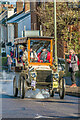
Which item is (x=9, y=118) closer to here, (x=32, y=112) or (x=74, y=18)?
(x=32, y=112)

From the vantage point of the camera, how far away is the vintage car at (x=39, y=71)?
42.1 feet

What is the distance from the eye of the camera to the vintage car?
12844 mm

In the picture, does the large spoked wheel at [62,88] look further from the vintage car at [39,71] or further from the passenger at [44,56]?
the passenger at [44,56]

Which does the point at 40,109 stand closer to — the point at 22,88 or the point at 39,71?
the point at 22,88

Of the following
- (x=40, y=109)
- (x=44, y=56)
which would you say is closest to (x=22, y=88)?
(x=44, y=56)

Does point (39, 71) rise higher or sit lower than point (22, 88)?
higher

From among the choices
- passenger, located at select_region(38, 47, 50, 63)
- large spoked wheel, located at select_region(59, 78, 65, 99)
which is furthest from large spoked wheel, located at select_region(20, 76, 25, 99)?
passenger, located at select_region(38, 47, 50, 63)

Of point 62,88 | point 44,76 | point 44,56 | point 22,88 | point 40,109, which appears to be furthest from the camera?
point 44,56

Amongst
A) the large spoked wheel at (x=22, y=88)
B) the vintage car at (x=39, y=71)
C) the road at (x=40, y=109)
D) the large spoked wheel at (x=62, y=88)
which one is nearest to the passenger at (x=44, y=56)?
the vintage car at (x=39, y=71)

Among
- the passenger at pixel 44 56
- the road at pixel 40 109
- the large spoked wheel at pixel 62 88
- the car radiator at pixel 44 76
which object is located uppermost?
the passenger at pixel 44 56

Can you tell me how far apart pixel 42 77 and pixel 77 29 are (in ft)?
61.8

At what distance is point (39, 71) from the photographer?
A: 13.4 metres

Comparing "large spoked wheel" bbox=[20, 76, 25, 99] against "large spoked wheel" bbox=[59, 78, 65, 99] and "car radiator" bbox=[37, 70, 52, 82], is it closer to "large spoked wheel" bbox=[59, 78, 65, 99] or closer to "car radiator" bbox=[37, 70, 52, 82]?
"car radiator" bbox=[37, 70, 52, 82]

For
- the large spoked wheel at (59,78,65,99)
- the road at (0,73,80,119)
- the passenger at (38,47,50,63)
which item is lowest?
the road at (0,73,80,119)
